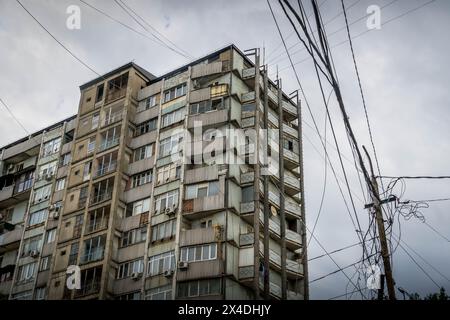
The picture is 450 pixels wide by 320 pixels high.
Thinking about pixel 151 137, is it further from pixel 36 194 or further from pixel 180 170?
pixel 36 194

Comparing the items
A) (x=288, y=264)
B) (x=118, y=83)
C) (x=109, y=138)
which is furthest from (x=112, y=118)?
(x=288, y=264)

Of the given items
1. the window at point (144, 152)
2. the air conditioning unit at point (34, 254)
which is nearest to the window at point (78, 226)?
the air conditioning unit at point (34, 254)

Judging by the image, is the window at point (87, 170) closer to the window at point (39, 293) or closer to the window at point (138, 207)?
the window at point (138, 207)

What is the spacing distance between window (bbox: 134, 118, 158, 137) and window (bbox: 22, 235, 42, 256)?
1197 centimetres

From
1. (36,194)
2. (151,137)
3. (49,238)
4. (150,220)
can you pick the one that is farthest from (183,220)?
(36,194)

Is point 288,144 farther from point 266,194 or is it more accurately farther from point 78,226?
point 78,226

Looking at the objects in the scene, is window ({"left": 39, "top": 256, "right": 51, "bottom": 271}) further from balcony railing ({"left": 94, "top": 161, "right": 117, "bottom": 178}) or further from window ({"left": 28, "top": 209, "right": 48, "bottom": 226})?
balcony railing ({"left": 94, "top": 161, "right": 117, "bottom": 178})

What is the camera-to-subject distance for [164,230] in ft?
130

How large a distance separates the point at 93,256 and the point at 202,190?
961 centimetres

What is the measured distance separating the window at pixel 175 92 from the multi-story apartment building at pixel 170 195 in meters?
0.12

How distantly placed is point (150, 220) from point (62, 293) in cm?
845

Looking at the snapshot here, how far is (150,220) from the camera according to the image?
40.9 metres

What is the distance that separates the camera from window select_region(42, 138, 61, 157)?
53.0 metres

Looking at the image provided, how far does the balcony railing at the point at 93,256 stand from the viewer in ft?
135
